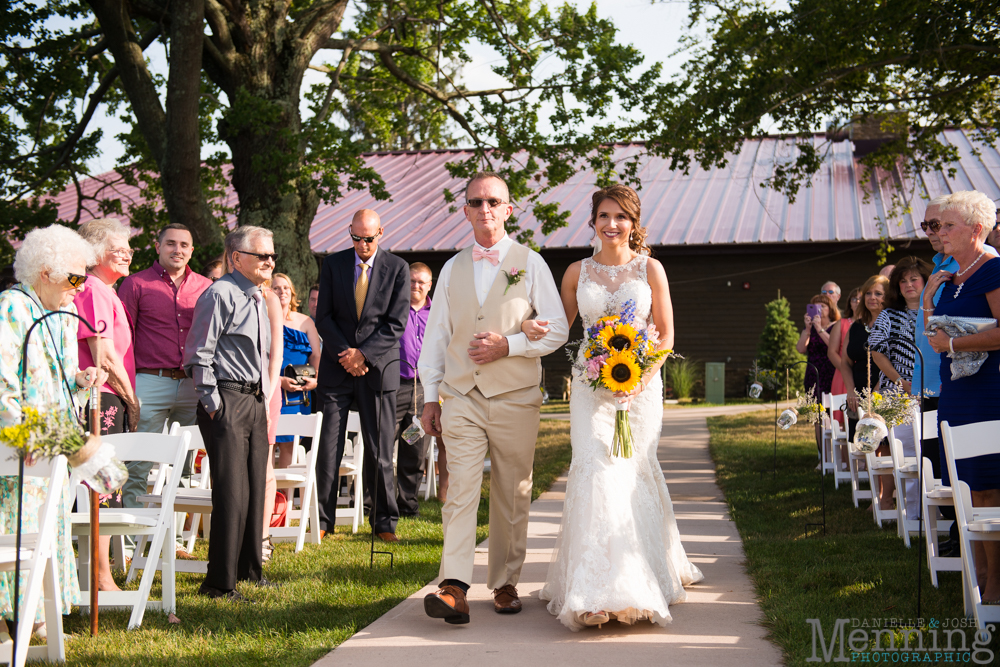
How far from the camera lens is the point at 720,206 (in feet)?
82.5

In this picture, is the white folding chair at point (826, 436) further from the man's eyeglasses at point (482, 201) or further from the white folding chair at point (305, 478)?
the man's eyeglasses at point (482, 201)

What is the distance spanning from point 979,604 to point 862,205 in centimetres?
2136

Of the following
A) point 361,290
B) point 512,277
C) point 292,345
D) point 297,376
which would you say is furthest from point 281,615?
point 292,345

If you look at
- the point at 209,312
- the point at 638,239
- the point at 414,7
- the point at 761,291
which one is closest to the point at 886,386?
the point at 638,239

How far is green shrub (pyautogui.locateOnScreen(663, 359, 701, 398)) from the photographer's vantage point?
76.9 ft

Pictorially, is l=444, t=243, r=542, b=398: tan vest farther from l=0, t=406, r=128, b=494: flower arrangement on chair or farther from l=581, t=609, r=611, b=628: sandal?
l=0, t=406, r=128, b=494: flower arrangement on chair

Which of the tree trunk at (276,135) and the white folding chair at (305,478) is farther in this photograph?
the tree trunk at (276,135)

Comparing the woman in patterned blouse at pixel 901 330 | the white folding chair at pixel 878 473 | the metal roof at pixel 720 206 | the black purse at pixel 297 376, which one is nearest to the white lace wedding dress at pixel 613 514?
the white folding chair at pixel 878 473

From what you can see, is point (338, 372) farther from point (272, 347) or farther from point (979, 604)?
point (979, 604)

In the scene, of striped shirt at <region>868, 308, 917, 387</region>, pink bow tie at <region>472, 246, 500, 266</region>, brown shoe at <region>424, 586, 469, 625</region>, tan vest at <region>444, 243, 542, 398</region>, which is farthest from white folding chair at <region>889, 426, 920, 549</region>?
brown shoe at <region>424, 586, 469, 625</region>

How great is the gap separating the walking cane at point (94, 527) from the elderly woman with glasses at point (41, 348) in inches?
3.8

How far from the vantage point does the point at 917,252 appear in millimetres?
22594

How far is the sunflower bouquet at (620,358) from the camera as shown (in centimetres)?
475

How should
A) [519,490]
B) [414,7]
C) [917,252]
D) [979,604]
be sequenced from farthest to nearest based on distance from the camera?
[917,252]
[414,7]
[519,490]
[979,604]
